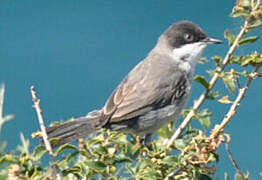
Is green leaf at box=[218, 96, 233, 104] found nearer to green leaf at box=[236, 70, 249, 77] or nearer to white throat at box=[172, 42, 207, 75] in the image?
green leaf at box=[236, 70, 249, 77]

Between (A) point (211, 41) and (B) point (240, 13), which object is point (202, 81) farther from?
(A) point (211, 41)

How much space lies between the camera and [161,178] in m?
2.14

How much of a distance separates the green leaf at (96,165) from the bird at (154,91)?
1.96m

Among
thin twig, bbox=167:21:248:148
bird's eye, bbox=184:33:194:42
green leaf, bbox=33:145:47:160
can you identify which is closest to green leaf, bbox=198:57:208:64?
thin twig, bbox=167:21:248:148

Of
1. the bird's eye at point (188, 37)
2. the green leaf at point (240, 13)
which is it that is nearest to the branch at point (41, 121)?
the green leaf at point (240, 13)

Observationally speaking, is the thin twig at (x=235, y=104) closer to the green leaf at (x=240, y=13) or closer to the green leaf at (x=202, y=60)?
the green leaf at (x=240, y=13)

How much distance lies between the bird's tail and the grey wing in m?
0.16

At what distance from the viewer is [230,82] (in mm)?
2459

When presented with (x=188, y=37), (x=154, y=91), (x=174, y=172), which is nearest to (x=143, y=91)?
(x=154, y=91)

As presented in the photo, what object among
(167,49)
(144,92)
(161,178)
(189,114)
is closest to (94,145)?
(161,178)

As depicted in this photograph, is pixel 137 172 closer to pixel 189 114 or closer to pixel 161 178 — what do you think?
pixel 161 178

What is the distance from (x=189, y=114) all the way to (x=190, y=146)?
59 cm

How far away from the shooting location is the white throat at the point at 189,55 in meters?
4.92

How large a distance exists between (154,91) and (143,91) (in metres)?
0.13
